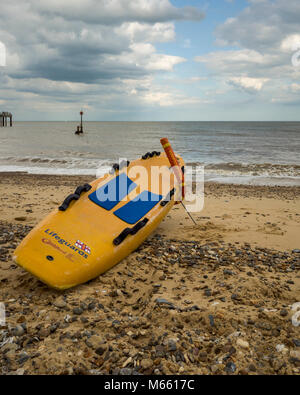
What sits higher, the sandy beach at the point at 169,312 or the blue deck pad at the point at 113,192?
the blue deck pad at the point at 113,192

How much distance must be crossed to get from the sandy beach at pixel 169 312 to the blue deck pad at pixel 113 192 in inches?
41.8

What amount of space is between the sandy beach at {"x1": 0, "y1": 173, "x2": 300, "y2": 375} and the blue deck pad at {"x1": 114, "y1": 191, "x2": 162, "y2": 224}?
686 mm

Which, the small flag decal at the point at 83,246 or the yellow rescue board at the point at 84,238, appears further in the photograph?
the small flag decal at the point at 83,246

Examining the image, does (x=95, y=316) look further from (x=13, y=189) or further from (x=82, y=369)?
(x=13, y=189)

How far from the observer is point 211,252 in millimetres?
5602

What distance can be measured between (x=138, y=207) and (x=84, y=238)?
1.35 metres

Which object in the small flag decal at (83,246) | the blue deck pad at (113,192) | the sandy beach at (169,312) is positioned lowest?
the sandy beach at (169,312)

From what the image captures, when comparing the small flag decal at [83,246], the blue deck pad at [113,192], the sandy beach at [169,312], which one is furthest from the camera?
the blue deck pad at [113,192]

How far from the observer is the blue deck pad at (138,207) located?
210 inches

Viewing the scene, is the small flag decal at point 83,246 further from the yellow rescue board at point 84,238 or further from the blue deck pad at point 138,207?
the blue deck pad at point 138,207

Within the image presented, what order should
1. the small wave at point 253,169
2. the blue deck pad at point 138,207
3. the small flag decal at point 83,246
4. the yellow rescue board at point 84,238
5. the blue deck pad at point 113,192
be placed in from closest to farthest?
the yellow rescue board at point 84,238 → the small flag decal at point 83,246 → the blue deck pad at point 138,207 → the blue deck pad at point 113,192 → the small wave at point 253,169

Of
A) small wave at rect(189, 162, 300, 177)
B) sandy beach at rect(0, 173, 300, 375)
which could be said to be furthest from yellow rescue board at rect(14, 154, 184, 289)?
→ small wave at rect(189, 162, 300, 177)

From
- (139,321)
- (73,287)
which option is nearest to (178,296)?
(139,321)

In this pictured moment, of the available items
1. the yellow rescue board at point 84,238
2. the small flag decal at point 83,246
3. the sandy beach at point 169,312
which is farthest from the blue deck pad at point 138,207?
the small flag decal at point 83,246
